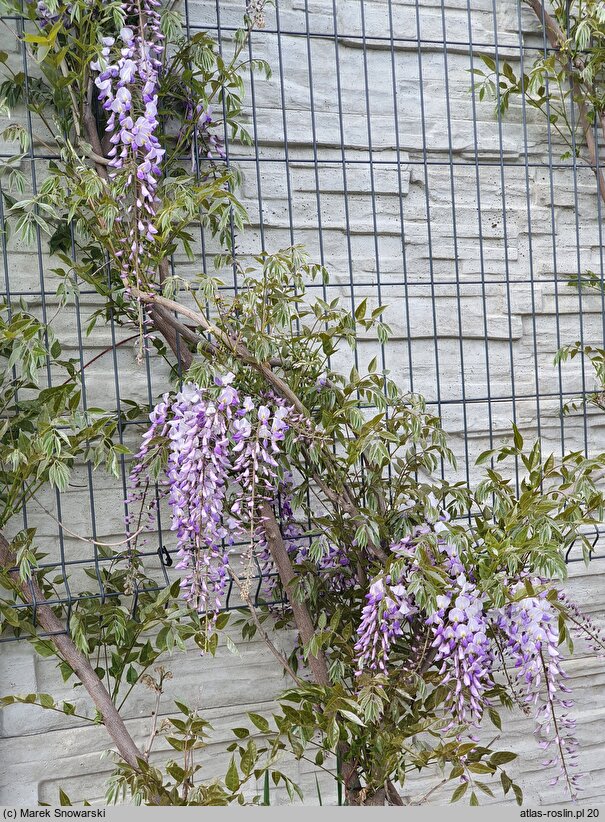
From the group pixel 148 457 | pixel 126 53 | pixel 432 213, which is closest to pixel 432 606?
pixel 148 457

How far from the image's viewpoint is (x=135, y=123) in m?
1.59

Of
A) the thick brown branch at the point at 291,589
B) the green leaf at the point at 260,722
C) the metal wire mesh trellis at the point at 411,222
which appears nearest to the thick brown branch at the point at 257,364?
the thick brown branch at the point at 291,589

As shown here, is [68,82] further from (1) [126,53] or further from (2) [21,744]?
(2) [21,744]

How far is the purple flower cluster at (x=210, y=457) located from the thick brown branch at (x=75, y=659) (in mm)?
289

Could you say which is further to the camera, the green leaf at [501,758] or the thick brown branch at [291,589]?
the thick brown branch at [291,589]

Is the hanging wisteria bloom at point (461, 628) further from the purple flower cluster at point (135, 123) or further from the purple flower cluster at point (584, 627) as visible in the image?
the purple flower cluster at point (135, 123)

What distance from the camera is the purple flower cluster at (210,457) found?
1.47m

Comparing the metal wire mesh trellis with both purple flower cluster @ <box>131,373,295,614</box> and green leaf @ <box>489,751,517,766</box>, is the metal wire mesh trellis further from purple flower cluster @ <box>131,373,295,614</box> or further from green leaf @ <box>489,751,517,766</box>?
green leaf @ <box>489,751,517,766</box>

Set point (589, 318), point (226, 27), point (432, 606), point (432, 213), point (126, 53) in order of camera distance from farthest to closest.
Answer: point (589, 318) < point (432, 213) < point (226, 27) < point (126, 53) < point (432, 606)

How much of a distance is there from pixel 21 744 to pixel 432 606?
1011mm

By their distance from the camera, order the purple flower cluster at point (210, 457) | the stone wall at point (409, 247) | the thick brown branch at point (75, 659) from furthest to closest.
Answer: the stone wall at point (409, 247) → the thick brown branch at point (75, 659) → the purple flower cluster at point (210, 457)


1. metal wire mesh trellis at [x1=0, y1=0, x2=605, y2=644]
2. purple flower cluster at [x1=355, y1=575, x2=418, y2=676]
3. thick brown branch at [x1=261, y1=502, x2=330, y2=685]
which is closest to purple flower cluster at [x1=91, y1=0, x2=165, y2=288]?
metal wire mesh trellis at [x1=0, y1=0, x2=605, y2=644]

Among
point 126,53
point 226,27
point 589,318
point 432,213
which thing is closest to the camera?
A: point 126,53

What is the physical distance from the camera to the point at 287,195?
1.98m
